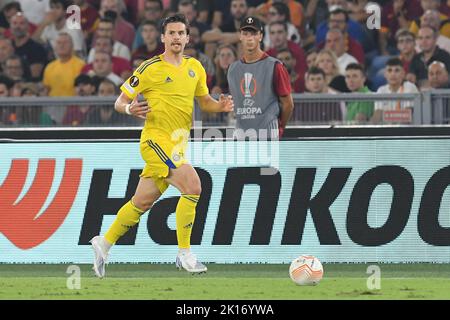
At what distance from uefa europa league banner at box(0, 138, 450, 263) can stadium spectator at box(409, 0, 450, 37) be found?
390cm

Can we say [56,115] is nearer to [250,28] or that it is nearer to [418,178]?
[250,28]

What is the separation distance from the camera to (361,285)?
10211mm

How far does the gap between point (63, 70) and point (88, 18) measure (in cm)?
150

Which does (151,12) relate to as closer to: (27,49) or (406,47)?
(27,49)

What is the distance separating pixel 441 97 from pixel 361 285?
2.97m

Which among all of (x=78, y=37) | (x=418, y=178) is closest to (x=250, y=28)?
(x=418, y=178)

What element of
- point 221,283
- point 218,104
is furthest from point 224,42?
point 221,283

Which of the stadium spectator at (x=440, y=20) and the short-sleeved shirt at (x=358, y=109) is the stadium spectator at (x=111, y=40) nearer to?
the stadium spectator at (x=440, y=20)

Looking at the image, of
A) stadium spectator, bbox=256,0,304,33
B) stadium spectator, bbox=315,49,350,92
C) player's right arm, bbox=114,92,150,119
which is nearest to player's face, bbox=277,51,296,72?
stadium spectator, bbox=315,49,350,92

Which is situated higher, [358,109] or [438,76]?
[438,76]

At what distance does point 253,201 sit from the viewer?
12.3 meters

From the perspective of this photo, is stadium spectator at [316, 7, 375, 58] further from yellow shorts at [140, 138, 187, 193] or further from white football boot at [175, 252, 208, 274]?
white football boot at [175, 252, 208, 274]

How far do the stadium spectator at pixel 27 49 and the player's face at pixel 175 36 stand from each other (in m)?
5.87

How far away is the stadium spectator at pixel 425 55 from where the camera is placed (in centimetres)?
1481
